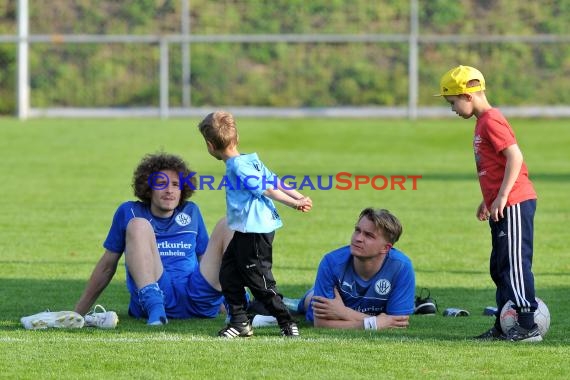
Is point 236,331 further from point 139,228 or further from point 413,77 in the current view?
point 413,77

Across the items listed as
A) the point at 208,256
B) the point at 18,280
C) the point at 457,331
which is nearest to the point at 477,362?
the point at 457,331

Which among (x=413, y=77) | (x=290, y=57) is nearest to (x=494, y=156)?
(x=413, y=77)

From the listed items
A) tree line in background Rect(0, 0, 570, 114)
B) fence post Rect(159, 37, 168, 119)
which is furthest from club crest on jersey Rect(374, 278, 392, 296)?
tree line in background Rect(0, 0, 570, 114)

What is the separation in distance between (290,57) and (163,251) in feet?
87.8

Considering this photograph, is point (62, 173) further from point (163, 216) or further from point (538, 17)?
point (538, 17)

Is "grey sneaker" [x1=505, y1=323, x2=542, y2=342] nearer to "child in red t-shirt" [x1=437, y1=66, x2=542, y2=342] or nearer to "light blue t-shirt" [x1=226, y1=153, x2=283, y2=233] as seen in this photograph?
"child in red t-shirt" [x1=437, y1=66, x2=542, y2=342]

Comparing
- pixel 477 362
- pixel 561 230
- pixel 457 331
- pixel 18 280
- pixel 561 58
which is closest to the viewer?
pixel 477 362

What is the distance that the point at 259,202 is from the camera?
7523 mm

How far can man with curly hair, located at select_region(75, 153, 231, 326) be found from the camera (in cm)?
842

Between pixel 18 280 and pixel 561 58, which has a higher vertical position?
pixel 561 58

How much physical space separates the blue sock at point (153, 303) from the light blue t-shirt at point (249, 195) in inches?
42.8

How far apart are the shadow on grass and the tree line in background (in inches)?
927

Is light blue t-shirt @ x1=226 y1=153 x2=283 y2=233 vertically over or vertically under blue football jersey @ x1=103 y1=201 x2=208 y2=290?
over

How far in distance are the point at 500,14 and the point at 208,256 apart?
93.2 ft
